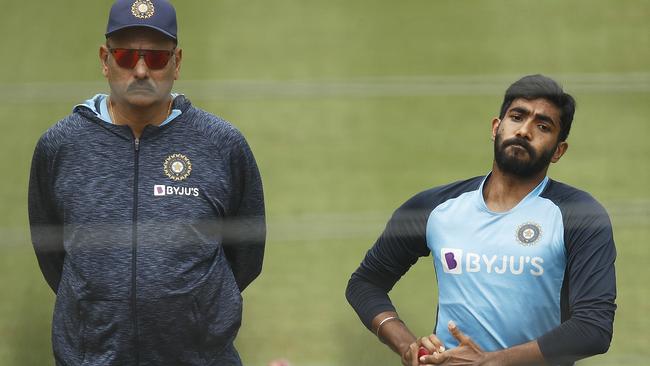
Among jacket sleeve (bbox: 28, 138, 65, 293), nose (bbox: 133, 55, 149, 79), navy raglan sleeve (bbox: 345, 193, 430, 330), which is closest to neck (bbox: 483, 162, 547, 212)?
navy raglan sleeve (bbox: 345, 193, 430, 330)

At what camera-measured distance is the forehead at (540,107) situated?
95.1 inches

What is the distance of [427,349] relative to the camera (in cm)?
233

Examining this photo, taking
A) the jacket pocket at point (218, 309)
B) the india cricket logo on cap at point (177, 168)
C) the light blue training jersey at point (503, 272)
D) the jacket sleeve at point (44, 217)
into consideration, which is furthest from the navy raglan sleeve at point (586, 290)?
the jacket sleeve at point (44, 217)

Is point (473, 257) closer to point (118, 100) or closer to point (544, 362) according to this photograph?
point (544, 362)

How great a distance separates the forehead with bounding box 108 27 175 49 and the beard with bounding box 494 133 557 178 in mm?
606

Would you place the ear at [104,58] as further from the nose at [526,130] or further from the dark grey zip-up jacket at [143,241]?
the nose at [526,130]

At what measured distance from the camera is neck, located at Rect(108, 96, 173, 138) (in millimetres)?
2400

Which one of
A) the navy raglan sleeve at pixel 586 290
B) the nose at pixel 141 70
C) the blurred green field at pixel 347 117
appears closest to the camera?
the navy raglan sleeve at pixel 586 290

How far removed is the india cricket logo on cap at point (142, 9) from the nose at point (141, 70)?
8 cm

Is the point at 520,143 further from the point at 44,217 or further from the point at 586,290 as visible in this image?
the point at 44,217

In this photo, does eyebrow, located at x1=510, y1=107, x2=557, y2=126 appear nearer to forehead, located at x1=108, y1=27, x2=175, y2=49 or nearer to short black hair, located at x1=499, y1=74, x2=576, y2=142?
short black hair, located at x1=499, y1=74, x2=576, y2=142

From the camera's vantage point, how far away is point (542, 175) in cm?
244

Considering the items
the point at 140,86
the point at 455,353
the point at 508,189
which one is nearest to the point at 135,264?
the point at 140,86

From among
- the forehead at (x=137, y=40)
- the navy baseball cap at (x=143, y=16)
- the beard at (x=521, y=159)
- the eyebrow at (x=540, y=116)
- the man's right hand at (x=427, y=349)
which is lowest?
the man's right hand at (x=427, y=349)
